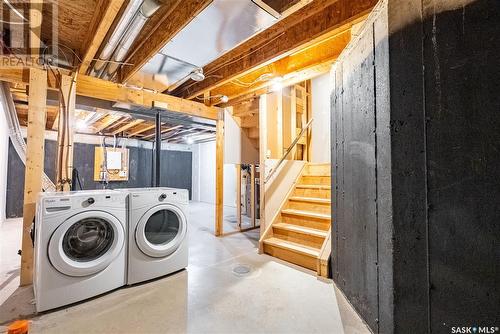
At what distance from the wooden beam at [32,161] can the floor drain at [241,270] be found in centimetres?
222

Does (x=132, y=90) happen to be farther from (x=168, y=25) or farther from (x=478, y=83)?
(x=478, y=83)

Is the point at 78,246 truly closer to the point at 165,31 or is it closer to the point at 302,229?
the point at 165,31

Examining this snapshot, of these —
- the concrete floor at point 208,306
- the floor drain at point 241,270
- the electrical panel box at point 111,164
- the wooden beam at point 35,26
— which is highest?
the wooden beam at point 35,26

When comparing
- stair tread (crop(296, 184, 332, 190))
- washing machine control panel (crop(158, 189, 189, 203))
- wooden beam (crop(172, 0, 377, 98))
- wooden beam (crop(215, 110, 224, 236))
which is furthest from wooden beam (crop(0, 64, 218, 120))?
stair tread (crop(296, 184, 332, 190))

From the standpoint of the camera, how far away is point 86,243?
204 centimetres

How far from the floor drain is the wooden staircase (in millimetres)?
542

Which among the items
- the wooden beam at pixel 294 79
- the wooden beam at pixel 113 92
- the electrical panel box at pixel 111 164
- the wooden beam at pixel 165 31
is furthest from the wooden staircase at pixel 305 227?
the electrical panel box at pixel 111 164

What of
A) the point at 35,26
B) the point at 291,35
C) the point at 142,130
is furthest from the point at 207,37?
the point at 142,130

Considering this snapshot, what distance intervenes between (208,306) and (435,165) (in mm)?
2032

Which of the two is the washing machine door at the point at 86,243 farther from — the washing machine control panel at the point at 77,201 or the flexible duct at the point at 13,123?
the flexible duct at the point at 13,123

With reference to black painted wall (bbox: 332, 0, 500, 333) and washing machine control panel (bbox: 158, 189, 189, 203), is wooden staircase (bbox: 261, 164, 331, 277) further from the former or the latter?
washing machine control panel (bbox: 158, 189, 189, 203)

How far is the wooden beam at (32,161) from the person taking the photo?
7.59 feet

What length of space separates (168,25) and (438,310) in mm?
3045

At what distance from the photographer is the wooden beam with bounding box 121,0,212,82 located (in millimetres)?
1783
